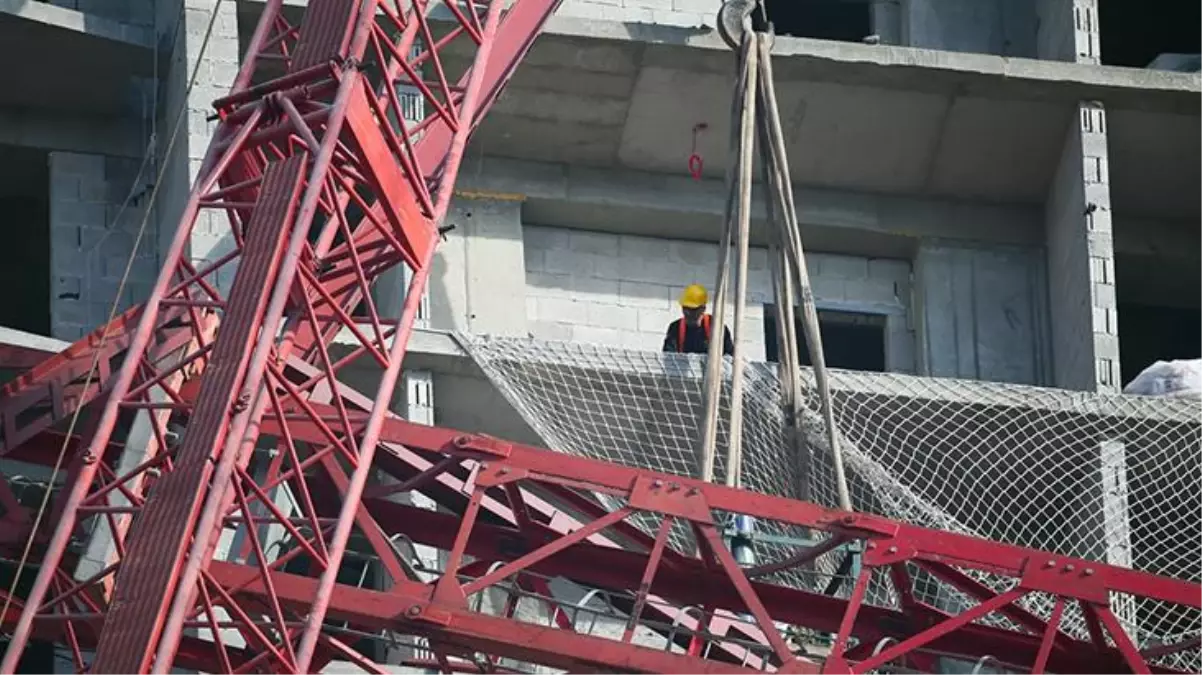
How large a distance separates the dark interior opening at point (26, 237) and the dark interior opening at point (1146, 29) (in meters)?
11.1

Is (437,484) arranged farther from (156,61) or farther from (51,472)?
(156,61)

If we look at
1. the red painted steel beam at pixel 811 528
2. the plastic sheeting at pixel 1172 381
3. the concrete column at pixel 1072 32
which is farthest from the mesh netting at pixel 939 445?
the concrete column at pixel 1072 32

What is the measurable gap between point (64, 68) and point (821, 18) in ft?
28.2

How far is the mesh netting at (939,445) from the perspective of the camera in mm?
30453

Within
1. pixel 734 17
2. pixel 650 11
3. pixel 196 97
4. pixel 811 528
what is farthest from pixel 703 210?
pixel 811 528

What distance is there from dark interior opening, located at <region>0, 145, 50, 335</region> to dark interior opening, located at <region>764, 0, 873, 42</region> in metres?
7.38

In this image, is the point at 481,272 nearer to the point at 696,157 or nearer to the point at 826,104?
the point at 696,157

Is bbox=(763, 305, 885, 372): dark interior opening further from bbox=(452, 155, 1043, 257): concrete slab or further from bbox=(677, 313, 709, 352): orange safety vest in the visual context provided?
bbox=(677, 313, 709, 352): orange safety vest

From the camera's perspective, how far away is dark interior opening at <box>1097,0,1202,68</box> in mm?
39000

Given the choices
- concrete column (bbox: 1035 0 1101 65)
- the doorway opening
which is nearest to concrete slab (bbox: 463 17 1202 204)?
concrete column (bbox: 1035 0 1101 65)

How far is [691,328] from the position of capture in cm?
3219

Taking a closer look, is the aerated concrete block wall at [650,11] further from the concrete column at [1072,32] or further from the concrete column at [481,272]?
the concrete column at [1072,32]

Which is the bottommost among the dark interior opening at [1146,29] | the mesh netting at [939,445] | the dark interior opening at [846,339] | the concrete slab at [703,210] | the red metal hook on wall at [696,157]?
the mesh netting at [939,445]

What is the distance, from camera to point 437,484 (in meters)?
27.5
